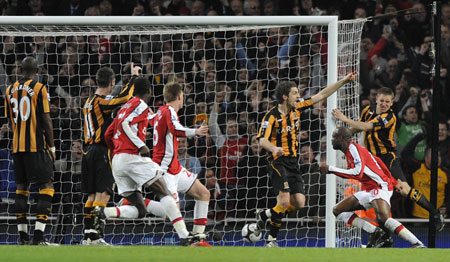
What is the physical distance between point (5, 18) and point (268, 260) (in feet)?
16.8

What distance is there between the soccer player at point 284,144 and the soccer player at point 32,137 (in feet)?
7.81

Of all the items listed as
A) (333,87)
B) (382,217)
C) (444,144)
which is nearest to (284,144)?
(333,87)

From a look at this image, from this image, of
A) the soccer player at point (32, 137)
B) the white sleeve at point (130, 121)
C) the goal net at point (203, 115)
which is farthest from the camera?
the goal net at point (203, 115)

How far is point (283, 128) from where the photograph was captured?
946 centimetres

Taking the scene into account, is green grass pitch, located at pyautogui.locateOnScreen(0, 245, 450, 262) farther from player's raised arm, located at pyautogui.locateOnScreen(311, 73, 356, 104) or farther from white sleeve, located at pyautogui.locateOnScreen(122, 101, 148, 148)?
player's raised arm, located at pyautogui.locateOnScreen(311, 73, 356, 104)

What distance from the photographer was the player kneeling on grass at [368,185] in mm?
8844

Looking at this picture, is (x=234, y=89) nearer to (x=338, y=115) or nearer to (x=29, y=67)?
(x=338, y=115)

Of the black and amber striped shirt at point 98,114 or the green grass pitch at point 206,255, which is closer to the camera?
the green grass pitch at point 206,255

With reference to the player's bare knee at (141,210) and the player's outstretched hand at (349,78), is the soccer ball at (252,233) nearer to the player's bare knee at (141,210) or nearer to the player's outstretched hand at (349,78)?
the player's bare knee at (141,210)

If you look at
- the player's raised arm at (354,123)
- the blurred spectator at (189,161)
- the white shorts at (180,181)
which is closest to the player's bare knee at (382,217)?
the player's raised arm at (354,123)

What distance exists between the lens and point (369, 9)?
558 inches

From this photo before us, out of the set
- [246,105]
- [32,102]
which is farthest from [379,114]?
[32,102]

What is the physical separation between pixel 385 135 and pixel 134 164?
10.9 feet

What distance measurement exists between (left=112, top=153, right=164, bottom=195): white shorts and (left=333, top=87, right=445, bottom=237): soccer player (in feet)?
8.09
